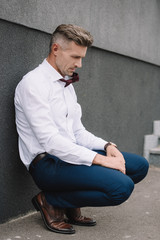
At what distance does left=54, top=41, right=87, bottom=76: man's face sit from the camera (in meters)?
3.23

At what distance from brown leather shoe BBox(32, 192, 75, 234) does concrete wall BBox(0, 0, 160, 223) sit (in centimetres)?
34

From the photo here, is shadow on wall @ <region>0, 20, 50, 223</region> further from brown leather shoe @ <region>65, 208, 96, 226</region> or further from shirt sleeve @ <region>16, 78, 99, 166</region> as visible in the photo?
brown leather shoe @ <region>65, 208, 96, 226</region>

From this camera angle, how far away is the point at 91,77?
4.82 metres

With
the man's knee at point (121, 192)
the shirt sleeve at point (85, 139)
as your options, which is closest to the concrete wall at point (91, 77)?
the shirt sleeve at point (85, 139)

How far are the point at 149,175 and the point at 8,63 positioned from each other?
121 inches

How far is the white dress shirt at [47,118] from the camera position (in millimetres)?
3043

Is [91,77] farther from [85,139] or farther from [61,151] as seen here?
[61,151]

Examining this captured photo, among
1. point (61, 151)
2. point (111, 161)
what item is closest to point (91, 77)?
point (111, 161)

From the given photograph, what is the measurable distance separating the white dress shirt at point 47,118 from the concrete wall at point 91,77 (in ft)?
0.68

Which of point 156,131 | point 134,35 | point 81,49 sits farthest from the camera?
point 156,131

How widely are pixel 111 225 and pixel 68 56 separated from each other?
1472 millimetres

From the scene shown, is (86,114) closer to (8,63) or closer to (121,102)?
(121,102)

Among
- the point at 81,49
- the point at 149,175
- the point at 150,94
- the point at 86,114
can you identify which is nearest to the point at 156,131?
the point at 150,94

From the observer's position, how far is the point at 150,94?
6887mm
